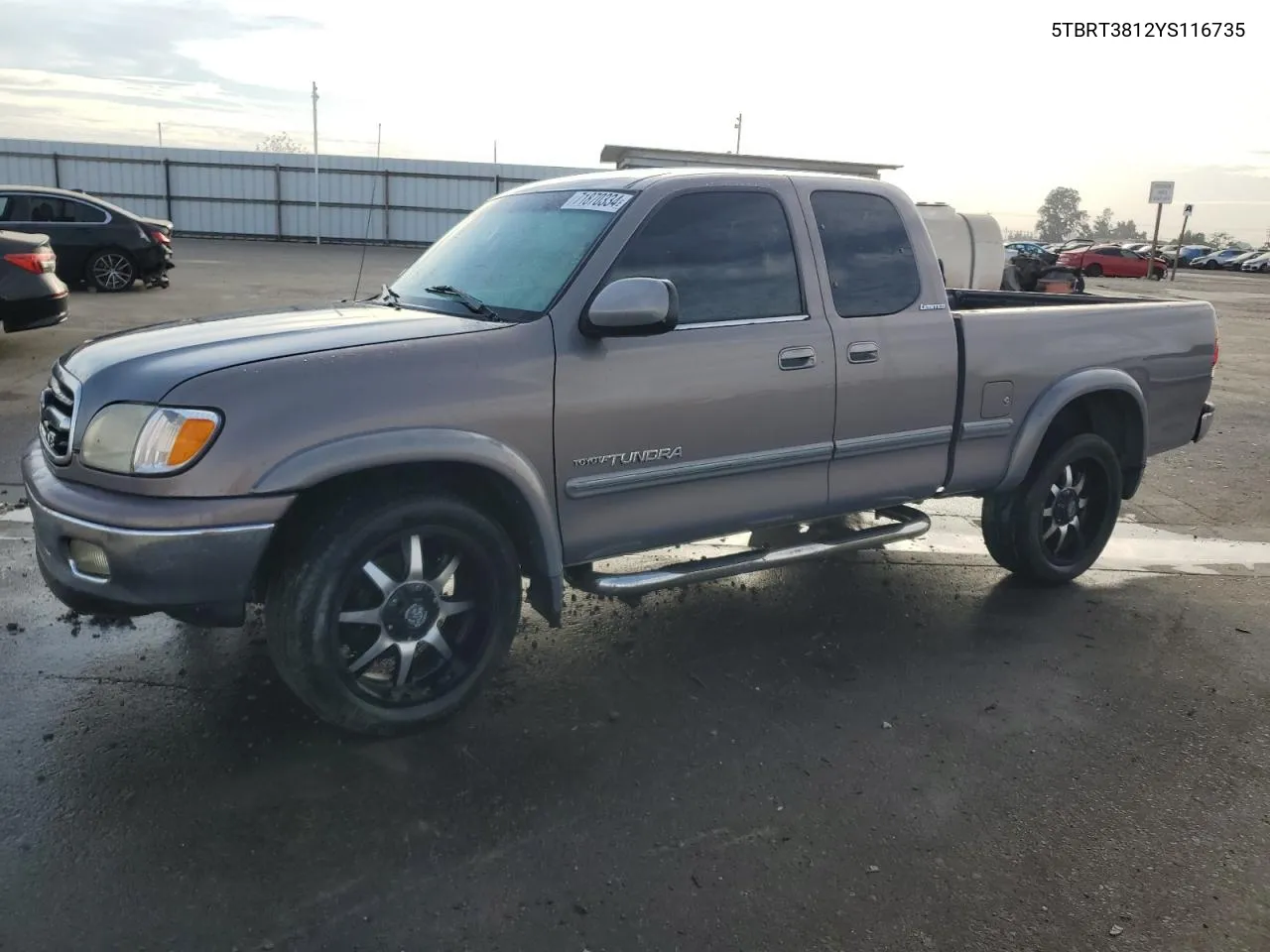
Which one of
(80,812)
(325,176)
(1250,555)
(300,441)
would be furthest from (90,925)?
(325,176)

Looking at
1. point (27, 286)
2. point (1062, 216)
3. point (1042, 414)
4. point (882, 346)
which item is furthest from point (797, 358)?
point (1062, 216)

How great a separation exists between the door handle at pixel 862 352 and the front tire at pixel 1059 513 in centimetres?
132

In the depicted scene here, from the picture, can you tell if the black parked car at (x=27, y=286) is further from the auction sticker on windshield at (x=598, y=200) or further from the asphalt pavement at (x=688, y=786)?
the auction sticker on windshield at (x=598, y=200)

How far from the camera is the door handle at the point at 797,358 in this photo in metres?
3.98

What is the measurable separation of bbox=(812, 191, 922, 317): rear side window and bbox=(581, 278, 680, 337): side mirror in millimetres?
1038

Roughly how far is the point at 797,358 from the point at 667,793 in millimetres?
1754

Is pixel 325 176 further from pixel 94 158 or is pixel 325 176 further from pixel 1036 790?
pixel 1036 790

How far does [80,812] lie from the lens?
2967mm

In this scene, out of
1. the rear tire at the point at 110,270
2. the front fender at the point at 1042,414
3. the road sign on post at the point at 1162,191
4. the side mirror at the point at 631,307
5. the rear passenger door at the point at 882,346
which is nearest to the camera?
the side mirror at the point at 631,307

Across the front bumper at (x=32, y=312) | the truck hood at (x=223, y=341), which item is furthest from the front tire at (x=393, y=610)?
the front bumper at (x=32, y=312)

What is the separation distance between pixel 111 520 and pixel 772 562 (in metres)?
2.39

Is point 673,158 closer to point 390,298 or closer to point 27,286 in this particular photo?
point 27,286

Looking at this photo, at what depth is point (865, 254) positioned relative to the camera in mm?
4352

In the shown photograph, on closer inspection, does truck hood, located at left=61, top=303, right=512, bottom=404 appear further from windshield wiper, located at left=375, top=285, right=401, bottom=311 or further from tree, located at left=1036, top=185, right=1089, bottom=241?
tree, located at left=1036, top=185, right=1089, bottom=241
